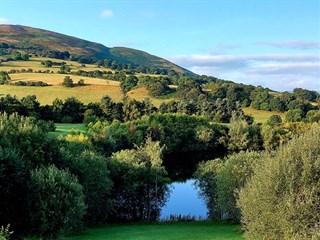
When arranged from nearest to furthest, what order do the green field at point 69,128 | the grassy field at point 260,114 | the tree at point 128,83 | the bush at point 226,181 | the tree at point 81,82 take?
the bush at point 226,181, the green field at point 69,128, the grassy field at point 260,114, the tree at point 81,82, the tree at point 128,83

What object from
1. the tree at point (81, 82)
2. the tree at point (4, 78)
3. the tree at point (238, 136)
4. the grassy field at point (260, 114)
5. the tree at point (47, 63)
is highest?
the tree at point (47, 63)

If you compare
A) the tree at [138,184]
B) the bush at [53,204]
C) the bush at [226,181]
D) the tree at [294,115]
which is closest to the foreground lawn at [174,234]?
the bush at [226,181]

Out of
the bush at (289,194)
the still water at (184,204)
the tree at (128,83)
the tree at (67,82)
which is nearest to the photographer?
the bush at (289,194)

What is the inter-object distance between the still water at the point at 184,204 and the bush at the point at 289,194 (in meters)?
25.4

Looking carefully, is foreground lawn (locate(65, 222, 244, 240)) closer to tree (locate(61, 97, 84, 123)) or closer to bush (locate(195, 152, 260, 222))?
bush (locate(195, 152, 260, 222))

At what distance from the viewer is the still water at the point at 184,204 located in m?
55.6

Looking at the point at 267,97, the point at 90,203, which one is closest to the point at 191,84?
the point at 267,97

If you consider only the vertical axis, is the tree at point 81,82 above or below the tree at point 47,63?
below

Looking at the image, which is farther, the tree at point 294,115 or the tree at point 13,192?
the tree at point 294,115

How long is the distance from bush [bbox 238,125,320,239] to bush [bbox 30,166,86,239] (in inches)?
474

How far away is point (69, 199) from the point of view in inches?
1233

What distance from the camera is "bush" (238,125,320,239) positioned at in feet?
76.8

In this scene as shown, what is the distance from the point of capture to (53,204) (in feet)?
102

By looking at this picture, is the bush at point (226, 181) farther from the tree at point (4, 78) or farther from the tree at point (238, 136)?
the tree at point (4, 78)
